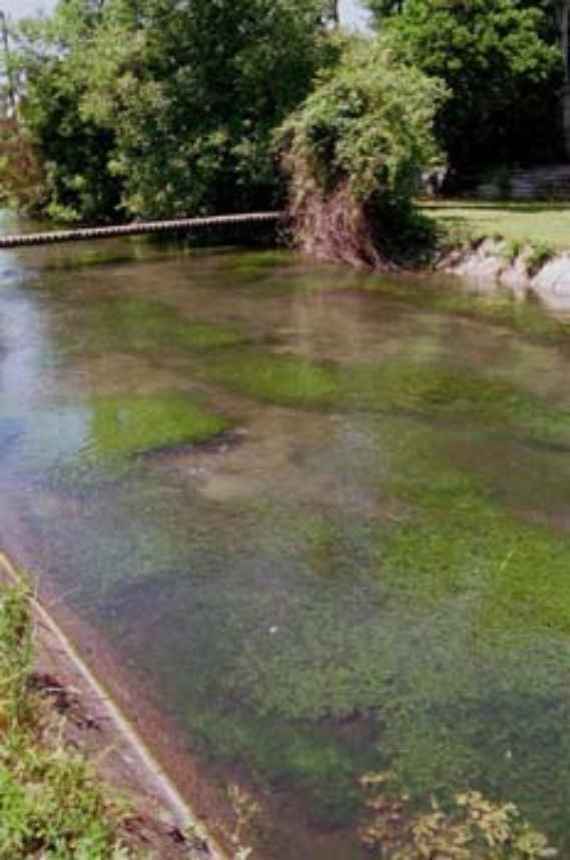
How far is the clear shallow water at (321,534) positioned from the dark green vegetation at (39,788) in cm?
80

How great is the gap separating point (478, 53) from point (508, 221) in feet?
18.6

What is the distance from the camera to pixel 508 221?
55.6 feet

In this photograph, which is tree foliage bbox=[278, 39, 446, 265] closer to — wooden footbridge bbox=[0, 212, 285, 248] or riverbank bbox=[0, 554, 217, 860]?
wooden footbridge bbox=[0, 212, 285, 248]

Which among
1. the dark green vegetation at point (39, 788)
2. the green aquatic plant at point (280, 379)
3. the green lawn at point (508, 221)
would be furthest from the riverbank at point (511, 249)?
the dark green vegetation at point (39, 788)

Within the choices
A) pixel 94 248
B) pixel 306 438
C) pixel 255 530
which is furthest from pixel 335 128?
pixel 255 530

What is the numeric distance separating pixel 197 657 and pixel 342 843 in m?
1.54

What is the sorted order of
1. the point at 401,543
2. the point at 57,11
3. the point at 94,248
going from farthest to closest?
the point at 57,11
the point at 94,248
the point at 401,543

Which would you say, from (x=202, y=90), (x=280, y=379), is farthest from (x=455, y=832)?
(x=202, y=90)

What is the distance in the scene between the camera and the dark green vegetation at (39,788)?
2938 millimetres

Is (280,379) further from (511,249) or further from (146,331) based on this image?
(511,249)

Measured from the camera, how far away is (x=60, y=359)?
1129cm

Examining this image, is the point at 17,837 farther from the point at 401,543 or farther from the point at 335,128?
the point at 335,128

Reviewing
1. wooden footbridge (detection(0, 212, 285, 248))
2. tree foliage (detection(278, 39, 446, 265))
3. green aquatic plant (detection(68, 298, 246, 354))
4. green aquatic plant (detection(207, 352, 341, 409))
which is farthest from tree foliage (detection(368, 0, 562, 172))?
green aquatic plant (detection(207, 352, 341, 409))

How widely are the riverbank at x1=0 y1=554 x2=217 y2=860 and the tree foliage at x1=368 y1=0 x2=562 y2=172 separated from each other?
61.8 feet
